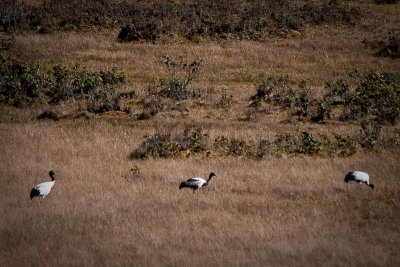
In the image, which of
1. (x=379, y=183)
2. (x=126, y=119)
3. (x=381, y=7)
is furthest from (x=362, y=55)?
(x=379, y=183)

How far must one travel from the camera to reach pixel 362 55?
3625 cm

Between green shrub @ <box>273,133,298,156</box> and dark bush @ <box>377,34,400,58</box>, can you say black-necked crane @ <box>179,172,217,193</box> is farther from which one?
dark bush @ <box>377,34,400,58</box>

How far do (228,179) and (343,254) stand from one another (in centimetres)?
543

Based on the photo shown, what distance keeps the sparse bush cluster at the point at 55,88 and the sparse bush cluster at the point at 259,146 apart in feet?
25.5

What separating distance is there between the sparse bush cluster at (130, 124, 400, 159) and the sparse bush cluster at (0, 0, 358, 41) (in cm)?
2315

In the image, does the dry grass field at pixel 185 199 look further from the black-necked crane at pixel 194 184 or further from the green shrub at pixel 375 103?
the green shrub at pixel 375 103

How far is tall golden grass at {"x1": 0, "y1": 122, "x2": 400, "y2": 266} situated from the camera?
28.2ft

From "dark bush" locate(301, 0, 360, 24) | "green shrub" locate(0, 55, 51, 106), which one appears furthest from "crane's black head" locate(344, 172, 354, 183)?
"dark bush" locate(301, 0, 360, 24)

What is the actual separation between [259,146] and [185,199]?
569cm

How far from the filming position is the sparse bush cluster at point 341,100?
73.7ft

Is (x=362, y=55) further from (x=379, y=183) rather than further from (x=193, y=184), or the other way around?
(x=193, y=184)

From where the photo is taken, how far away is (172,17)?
43.0 meters

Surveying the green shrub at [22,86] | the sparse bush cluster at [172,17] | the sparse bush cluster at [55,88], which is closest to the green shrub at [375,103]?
the sparse bush cluster at [55,88]

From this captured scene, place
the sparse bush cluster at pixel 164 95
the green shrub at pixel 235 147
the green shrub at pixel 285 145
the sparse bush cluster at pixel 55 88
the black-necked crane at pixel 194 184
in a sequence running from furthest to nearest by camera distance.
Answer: the sparse bush cluster at pixel 55 88 → the sparse bush cluster at pixel 164 95 → the green shrub at pixel 285 145 → the green shrub at pixel 235 147 → the black-necked crane at pixel 194 184
